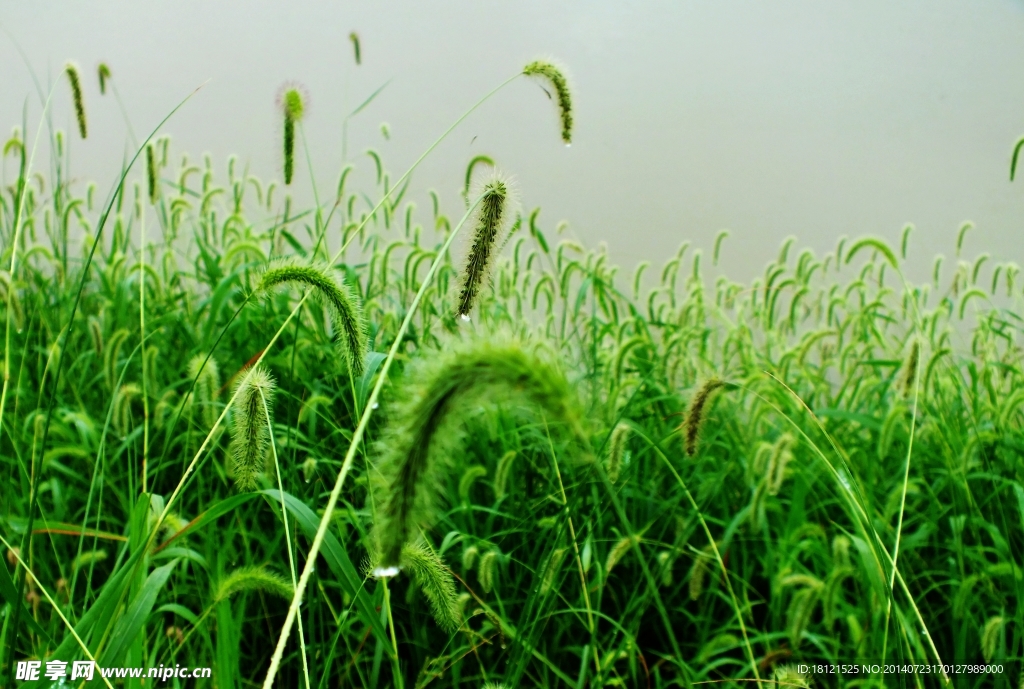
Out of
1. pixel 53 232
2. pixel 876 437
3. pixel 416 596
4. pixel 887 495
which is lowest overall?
pixel 416 596

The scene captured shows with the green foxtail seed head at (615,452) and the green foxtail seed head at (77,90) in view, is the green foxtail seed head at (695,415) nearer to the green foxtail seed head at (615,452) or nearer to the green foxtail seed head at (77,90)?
the green foxtail seed head at (615,452)

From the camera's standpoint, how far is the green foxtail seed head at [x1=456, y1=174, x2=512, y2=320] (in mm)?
613

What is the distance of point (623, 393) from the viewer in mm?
1783

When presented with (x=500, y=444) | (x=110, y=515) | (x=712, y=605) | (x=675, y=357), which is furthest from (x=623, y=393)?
(x=110, y=515)

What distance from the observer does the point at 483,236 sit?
614mm

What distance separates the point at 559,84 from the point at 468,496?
30.6 inches

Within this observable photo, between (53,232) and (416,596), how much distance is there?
1736 mm

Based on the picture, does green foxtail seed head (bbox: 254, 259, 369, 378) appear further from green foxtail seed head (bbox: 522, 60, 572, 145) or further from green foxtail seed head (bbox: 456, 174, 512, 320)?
green foxtail seed head (bbox: 522, 60, 572, 145)

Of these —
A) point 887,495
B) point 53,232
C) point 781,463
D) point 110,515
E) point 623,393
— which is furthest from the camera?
point 53,232

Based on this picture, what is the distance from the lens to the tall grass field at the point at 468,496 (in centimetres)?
70

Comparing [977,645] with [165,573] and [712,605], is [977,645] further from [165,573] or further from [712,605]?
[165,573]

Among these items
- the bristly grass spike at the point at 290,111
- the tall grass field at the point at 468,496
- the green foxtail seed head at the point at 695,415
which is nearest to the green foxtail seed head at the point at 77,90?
the tall grass field at the point at 468,496

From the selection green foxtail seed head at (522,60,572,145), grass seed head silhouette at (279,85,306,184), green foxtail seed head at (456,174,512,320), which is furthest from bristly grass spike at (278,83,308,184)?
green foxtail seed head at (456,174,512,320)

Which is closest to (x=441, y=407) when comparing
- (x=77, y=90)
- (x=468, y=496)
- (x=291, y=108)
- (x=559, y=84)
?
(x=559, y=84)
